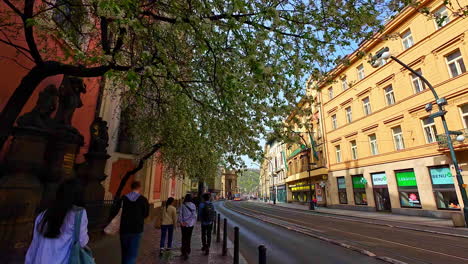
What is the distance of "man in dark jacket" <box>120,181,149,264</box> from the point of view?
4.33 metres

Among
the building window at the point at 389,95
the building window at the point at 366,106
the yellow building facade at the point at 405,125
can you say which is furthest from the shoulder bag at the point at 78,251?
the building window at the point at 366,106

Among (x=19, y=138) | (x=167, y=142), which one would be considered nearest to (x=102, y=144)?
(x=167, y=142)

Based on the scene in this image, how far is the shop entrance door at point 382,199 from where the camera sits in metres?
20.3

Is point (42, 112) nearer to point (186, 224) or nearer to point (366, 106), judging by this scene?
point (186, 224)

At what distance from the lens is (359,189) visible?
23.3 metres

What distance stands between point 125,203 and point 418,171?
69.5 feet

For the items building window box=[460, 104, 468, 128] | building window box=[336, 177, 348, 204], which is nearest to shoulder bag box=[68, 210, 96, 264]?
building window box=[460, 104, 468, 128]

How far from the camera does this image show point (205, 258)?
6406 mm

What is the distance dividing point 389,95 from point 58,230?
83.4ft

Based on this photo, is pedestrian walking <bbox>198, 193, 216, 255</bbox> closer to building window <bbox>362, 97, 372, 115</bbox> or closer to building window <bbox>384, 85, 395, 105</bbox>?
building window <bbox>384, 85, 395, 105</bbox>

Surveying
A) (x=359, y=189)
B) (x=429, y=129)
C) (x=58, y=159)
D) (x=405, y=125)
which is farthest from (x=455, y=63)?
(x=58, y=159)

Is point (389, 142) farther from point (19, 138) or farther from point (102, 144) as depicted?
point (19, 138)

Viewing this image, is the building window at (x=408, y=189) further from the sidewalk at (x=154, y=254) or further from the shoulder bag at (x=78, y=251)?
the shoulder bag at (x=78, y=251)

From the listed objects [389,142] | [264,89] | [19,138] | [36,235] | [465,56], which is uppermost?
[465,56]
